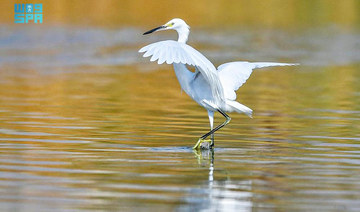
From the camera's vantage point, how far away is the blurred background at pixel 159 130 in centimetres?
902

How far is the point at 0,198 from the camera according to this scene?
28.4ft

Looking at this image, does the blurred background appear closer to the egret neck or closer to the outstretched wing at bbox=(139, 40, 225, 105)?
the outstretched wing at bbox=(139, 40, 225, 105)

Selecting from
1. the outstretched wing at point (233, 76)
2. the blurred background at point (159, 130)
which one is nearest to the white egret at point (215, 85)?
the outstretched wing at point (233, 76)

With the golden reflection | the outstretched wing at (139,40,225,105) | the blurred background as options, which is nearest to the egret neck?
the outstretched wing at (139,40,225,105)

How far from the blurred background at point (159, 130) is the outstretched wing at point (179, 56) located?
0.99 metres

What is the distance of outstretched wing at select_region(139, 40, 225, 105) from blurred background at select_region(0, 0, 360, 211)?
0.99 m

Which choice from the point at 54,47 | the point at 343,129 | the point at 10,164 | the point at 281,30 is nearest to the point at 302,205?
the point at 10,164

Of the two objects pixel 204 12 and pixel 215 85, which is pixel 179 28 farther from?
pixel 204 12

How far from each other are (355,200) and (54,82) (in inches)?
531

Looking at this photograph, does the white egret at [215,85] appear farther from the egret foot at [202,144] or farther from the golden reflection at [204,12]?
the golden reflection at [204,12]

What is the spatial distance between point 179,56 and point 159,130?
116 inches

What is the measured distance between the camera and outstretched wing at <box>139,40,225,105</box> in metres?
11.1

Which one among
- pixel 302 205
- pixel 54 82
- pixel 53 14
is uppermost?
pixel 53 14

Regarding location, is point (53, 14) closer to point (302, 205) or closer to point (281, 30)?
point (281, 30)
